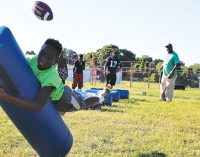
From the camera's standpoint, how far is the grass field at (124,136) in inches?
245

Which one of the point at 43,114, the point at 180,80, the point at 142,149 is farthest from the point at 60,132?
the point at 180,80

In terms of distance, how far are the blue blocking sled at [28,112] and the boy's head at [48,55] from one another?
8.6 inches

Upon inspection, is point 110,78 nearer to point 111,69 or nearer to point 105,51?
point 111,69

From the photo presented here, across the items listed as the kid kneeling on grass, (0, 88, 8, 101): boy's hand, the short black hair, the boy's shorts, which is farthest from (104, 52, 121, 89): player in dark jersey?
(0, 88, 8, 101): boy's hand

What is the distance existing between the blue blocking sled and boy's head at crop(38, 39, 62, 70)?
219 millimetres

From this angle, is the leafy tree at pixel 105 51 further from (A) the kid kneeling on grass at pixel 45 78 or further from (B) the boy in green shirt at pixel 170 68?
(A) the kid kneeling on grass at pixel 45 78

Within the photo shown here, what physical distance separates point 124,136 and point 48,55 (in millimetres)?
3016

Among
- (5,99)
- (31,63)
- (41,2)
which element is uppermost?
(41,2)

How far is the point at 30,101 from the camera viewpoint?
438cm

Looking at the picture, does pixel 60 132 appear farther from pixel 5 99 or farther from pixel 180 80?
pixel 180 80

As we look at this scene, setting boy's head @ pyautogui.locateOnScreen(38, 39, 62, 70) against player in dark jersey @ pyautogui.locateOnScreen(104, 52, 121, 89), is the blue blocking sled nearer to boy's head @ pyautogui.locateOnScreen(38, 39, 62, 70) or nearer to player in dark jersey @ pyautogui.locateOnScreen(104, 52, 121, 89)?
boy's head @ pyautogui.locateOnScreen(38, 39, 62, 70)

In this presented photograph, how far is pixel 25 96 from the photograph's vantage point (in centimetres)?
440

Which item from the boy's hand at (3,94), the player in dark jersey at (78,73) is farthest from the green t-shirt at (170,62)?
the boy's hand at (3,94)

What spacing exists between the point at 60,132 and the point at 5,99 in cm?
113
